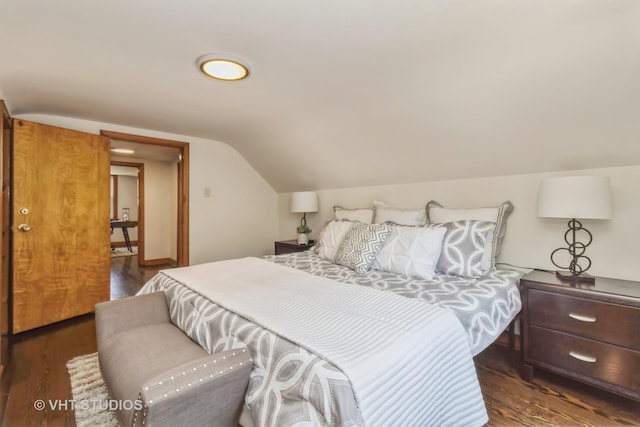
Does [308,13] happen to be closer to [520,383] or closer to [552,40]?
[552,40]

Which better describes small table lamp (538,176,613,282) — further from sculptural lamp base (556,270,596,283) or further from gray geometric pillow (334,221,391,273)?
gray geometric pillow (334,221,391,273)

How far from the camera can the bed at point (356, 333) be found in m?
→ 0.90

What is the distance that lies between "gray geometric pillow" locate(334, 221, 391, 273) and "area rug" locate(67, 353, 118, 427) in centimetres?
163

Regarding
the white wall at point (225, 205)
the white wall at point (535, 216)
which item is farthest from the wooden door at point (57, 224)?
the white wall at point (535, 216)

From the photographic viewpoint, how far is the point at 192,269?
2207 mm

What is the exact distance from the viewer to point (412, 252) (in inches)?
80.7

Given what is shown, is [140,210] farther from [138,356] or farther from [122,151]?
[138,356]

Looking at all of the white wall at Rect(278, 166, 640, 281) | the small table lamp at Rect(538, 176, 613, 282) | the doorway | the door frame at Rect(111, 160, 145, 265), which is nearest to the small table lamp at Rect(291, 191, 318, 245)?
the white wall at Rect(278, 166, 640, 281)

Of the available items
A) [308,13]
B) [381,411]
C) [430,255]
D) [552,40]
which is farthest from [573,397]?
[308,13]

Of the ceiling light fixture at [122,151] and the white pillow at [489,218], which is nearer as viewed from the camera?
the white pillow at [489,218]

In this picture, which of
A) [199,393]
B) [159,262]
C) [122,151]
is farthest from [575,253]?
[159,262]

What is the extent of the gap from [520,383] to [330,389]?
1655mm

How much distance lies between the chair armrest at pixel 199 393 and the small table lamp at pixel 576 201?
6.59 ft

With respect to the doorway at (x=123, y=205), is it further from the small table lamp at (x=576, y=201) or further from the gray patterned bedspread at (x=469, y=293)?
the small table lamp at (x=576, y=201)
